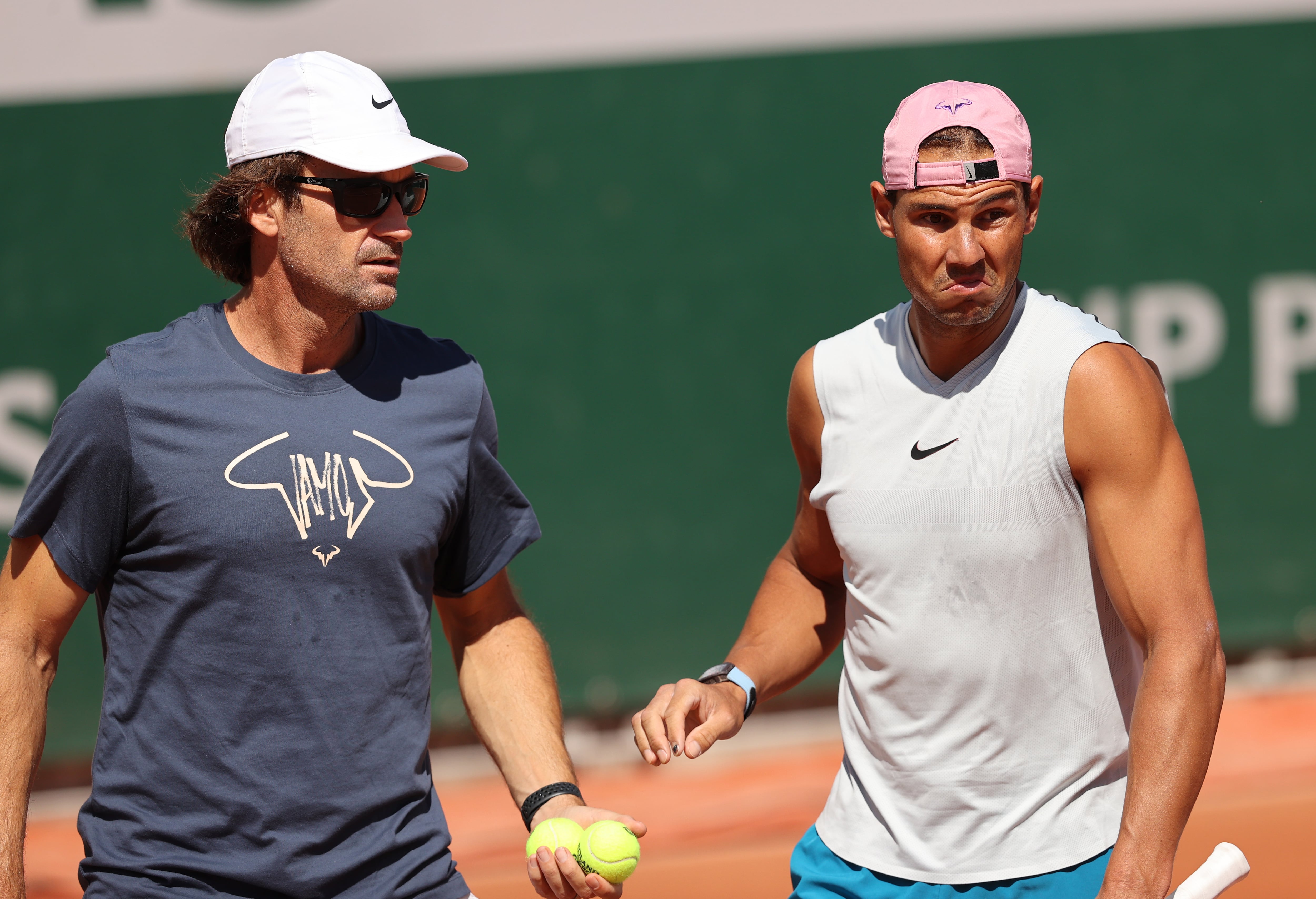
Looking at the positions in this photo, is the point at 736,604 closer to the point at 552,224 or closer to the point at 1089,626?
the point at 552,224

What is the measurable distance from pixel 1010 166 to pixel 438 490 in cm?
124

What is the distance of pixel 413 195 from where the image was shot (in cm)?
284

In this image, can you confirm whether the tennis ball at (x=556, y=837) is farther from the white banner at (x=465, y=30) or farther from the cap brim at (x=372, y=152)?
the white banner at (x=465, y=30)

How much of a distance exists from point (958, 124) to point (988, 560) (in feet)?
2.67

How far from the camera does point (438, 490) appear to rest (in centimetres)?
272

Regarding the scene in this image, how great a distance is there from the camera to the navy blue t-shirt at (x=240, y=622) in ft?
8.25

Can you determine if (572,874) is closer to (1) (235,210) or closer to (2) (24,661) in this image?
(2) (24,661)

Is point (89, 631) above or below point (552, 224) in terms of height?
below

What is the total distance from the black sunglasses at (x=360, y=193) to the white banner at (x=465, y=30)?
333cm

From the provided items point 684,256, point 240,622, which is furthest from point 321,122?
point 684,256

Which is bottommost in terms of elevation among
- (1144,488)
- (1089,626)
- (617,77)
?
(1089,626)

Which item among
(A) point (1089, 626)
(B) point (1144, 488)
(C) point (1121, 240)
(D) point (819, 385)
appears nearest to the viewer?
(B) point (1144, 488)

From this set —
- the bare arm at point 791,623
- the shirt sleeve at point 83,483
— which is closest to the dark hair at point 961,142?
the bare arm at point 791,623

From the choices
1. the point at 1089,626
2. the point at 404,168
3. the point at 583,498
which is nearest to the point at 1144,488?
the point at 1089,626
